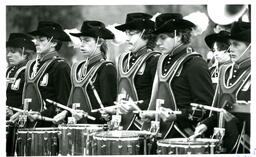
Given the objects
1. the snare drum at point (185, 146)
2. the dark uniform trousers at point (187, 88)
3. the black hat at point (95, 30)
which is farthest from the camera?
the black hat at point (95, 30)

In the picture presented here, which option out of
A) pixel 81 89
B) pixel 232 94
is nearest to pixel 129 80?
pixel 81 89

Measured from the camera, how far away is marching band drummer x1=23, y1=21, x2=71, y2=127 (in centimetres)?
599

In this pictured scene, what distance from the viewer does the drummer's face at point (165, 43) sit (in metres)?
5.97

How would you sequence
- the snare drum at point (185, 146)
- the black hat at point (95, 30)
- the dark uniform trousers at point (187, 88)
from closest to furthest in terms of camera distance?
the snare drum at point (185, 146) → the dark uniform trousers at point (187, 88) → the black hat at point (95, 30)

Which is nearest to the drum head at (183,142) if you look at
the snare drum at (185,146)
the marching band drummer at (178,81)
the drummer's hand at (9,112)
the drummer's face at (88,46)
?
the snare drum at (185,146)

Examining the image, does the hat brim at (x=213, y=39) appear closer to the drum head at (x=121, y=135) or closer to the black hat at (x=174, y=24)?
the black hat at (x=174, y=24)

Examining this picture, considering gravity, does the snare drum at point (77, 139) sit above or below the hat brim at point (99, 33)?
below

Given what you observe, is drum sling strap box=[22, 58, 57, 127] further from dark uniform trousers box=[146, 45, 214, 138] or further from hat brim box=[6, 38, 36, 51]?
dark uniform trousers box=[146, 45, 214, 138]

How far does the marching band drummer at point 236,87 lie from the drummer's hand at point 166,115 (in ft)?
1.04

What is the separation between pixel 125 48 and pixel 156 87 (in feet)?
1.76

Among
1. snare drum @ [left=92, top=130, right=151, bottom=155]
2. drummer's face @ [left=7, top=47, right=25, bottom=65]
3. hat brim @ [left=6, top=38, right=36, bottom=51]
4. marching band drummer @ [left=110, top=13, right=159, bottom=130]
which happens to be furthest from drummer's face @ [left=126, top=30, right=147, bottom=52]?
drummer's face @ [left=7, top=47, right=25, bottom=65]
